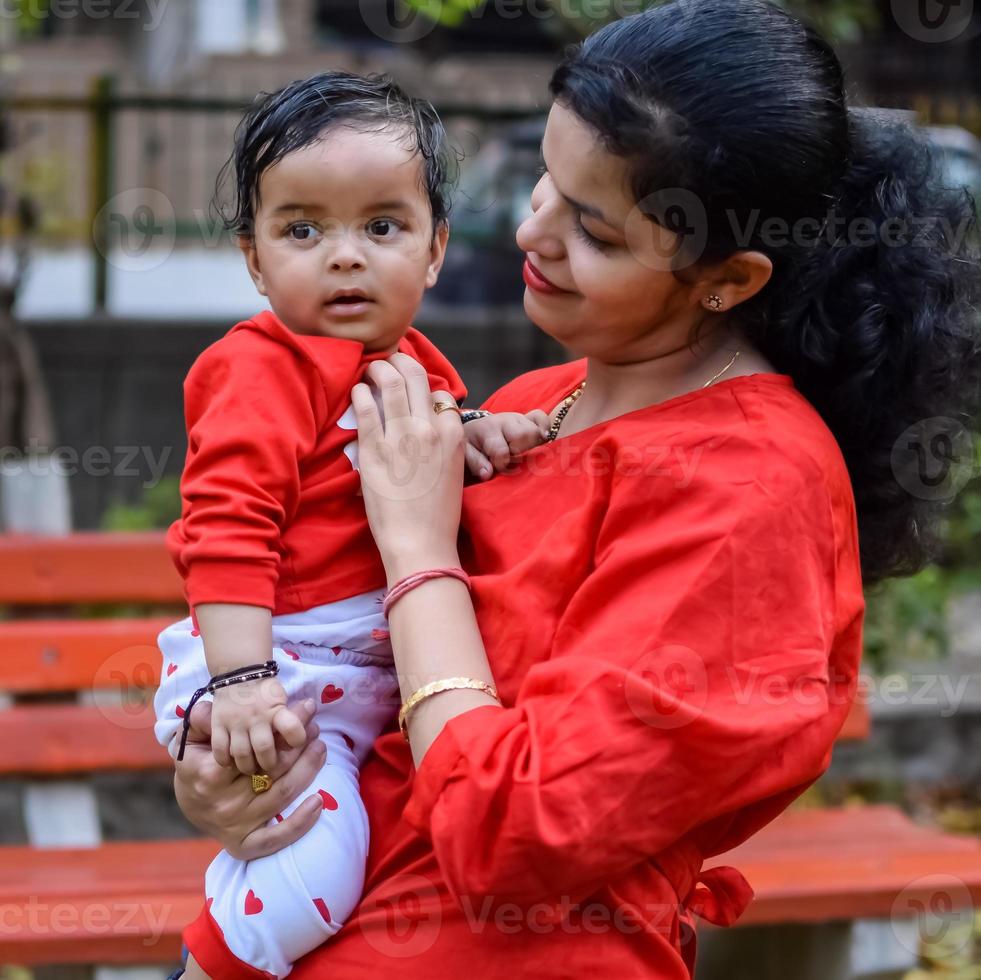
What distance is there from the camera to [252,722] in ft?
5.32

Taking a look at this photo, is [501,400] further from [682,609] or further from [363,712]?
[682,609]

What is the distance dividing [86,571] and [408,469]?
2059mm

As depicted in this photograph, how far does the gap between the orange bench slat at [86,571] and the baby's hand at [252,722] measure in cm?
192

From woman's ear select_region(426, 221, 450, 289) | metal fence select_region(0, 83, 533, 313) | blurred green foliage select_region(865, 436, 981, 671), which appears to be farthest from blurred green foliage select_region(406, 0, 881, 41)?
woman's ear select_region(426, 221, 450, 289)

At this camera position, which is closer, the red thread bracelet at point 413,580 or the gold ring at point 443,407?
the red thread bracelet at point 413,580

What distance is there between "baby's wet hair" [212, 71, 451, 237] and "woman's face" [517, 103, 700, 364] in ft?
0.85

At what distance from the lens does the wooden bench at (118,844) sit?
2.59 meters

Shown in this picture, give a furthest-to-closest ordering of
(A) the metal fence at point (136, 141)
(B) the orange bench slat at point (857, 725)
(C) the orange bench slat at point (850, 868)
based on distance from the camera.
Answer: (A) the metal fence at point (136, 141), (B) the orange bench slat at point (857, 725), (C) the orange bench slat at point (850, 868)

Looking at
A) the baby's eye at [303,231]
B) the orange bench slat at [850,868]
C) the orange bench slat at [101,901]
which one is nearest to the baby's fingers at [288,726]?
the baby's eye at [303,231]

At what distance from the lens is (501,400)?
2.11m

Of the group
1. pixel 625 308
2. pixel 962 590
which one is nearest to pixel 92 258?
pixel 962 590

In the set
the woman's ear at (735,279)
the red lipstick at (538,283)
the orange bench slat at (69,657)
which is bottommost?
the orange bench slat at (69,657)

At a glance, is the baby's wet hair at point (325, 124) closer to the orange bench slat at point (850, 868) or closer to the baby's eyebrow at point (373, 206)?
the baby's eyebrow at point (373, 206)

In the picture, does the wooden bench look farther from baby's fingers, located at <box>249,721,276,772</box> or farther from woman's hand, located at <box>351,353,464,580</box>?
woman's hand, located at <box>351,353,464,580</box>
